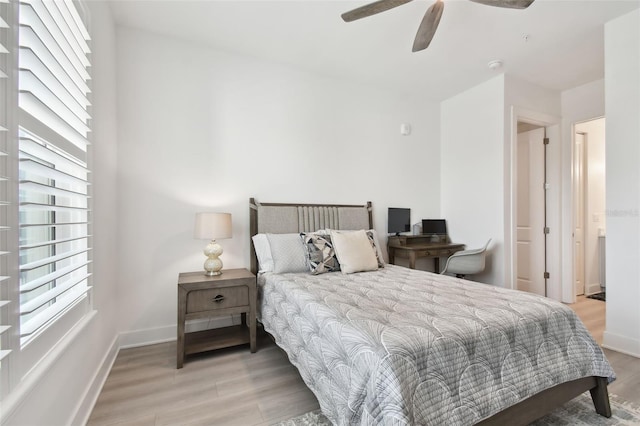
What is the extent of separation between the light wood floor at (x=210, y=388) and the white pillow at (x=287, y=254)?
0.71 metres

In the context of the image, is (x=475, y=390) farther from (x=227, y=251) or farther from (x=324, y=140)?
(x=324, y=140)

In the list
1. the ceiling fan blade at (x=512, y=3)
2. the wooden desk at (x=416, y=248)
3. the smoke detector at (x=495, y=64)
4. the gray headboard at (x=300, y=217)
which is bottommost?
the wooden desk at (x=416, y=248)

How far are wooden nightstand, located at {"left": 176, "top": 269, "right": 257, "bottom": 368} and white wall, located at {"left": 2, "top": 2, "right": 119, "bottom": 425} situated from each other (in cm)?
52

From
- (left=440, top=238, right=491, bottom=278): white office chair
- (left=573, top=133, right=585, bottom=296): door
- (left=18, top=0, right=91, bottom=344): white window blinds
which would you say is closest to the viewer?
(left=18, top=0, right=91, bottom=344): white window blinds

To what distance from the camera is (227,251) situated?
9.92ft

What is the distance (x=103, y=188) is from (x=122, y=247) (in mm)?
680

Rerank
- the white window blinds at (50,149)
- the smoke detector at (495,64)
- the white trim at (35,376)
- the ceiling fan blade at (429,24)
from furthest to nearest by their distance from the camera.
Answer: the smoke detector at (495,64)
the ceiling fan blade at (429,24)
the white window blinds at (50,149)
the white trim at (35,376)

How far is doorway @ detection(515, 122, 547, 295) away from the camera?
13.5 ft

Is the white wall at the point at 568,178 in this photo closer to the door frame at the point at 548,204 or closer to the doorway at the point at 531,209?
the door frame at the point at 548,204

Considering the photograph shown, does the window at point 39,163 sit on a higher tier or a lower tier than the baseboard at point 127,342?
higher

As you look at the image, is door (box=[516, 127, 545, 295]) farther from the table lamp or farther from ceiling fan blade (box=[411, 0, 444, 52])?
the table lamp

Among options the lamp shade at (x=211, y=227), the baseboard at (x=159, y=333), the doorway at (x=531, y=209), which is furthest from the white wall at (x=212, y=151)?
the doorway at (x=531, y=209)

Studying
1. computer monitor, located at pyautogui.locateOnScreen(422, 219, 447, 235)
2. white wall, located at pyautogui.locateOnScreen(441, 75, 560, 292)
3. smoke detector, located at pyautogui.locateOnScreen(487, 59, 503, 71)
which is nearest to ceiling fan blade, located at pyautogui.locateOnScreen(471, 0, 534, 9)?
smoke detector, located at pyautogui.locateOnScreen(487, 59, 503, 71)

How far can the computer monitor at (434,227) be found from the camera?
13.4 feet
